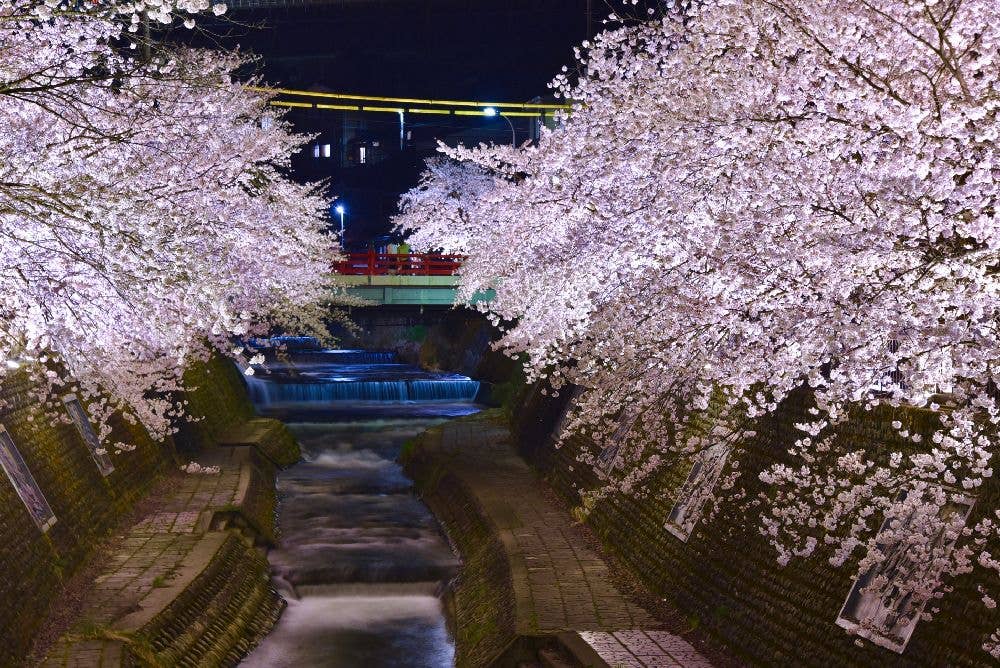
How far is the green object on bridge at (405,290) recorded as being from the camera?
4156 centimetres

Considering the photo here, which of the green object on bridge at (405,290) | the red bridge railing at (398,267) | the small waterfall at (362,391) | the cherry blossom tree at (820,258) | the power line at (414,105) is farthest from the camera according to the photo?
the power line at (414,105)

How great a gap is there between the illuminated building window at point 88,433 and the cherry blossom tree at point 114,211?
0.22 meters

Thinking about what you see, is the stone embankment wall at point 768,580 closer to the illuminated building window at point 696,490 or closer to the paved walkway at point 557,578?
the illuminated building window at point 696,490

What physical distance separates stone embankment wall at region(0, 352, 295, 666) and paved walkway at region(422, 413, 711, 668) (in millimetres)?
4249

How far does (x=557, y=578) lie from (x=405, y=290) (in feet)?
97.1


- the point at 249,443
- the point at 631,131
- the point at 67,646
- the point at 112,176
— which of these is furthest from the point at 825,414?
the point at 249,443

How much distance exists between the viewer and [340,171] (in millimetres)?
79312

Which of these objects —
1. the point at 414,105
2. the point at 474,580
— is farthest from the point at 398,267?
the point at 414,105

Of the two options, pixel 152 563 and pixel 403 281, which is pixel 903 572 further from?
pixel 403 281

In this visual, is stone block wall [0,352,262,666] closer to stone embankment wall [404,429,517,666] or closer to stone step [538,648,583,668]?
stone embankment wall [404,429,517,666]

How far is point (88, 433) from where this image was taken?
1602 cm

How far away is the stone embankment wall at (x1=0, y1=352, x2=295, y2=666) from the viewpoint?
430 inches

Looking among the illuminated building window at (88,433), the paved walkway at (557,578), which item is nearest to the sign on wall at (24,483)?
the illuminated building window at (88,433)

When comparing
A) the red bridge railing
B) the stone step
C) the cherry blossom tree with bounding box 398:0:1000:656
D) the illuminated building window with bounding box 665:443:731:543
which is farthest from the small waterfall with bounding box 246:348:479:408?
the stone step
